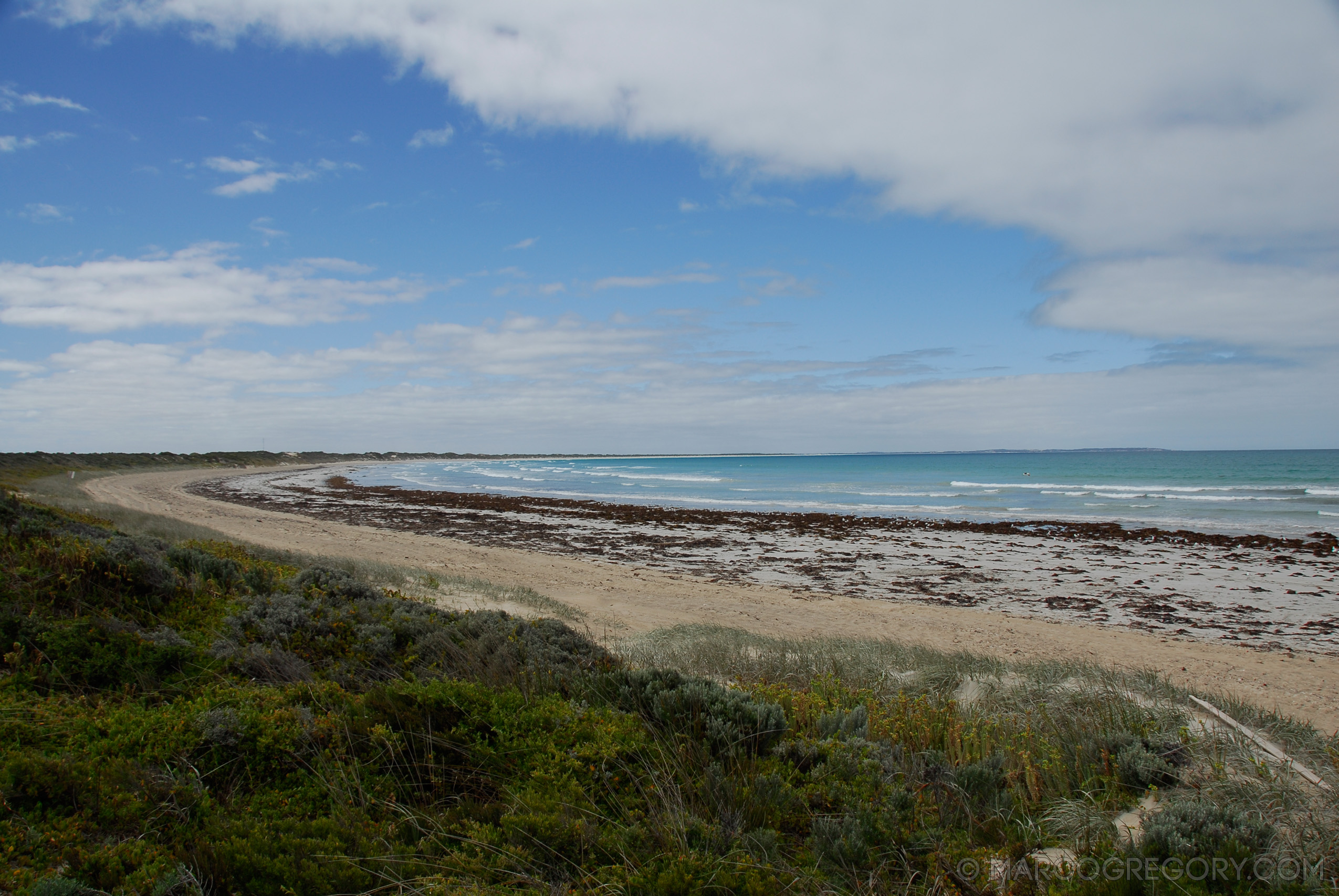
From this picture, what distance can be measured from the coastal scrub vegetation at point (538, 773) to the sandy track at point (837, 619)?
3.96 m

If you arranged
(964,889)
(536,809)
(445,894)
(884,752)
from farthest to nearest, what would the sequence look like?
(884,752) → (536,809) → (964,889) → (445,894)

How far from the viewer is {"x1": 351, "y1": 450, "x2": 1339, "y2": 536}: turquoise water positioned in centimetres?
2858

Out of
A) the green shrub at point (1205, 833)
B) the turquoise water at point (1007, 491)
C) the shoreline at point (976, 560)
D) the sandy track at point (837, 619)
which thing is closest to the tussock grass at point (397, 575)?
the sandy track at point (837, 619)

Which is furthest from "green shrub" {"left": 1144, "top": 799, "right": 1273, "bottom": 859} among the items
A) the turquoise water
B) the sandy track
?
the turquoise water

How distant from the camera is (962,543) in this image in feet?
70.6

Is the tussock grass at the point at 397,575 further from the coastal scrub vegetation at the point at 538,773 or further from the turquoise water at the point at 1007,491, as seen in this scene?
the turquoise water at the point at 1007,491

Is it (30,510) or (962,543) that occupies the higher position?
(30,510)

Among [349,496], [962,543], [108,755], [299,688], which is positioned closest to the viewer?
[108,755]

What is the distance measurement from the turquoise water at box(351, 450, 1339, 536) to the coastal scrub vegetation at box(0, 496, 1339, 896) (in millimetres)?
25413

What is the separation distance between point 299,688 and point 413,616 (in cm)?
206

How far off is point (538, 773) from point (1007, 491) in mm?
47823

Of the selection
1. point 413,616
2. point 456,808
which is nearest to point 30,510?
point 413,616

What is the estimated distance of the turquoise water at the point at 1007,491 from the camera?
28578mm

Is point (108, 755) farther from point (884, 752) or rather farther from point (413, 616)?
point (884, 752)
